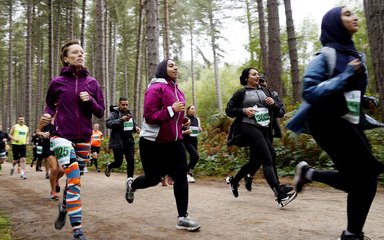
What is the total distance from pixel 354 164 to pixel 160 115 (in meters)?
2.28

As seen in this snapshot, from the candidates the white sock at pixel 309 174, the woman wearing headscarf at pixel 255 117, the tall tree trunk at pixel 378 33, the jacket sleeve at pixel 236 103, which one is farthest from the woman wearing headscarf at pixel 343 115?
the tall tree trunk at pixel 378 33

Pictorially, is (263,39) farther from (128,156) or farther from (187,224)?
(187,224)

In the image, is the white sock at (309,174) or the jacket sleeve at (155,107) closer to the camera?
the white sock at (309,174)

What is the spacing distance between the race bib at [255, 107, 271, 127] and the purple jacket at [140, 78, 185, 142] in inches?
67.1

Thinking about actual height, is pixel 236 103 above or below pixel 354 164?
above

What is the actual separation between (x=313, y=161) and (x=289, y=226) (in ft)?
16.7

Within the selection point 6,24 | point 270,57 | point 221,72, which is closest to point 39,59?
point 6,24

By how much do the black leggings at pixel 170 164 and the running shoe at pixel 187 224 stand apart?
9cm

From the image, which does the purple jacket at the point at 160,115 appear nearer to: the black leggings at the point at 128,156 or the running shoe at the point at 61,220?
the running shoe at the point at 61,220

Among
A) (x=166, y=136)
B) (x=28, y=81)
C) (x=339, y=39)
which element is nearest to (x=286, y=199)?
(x=166, y=136)

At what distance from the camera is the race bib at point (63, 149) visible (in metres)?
4.09

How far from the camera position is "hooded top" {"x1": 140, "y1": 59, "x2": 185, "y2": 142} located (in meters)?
4.45

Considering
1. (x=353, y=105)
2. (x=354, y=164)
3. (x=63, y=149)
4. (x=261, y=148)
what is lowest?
(x=354, y=164)

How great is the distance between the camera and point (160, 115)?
14.5ft
